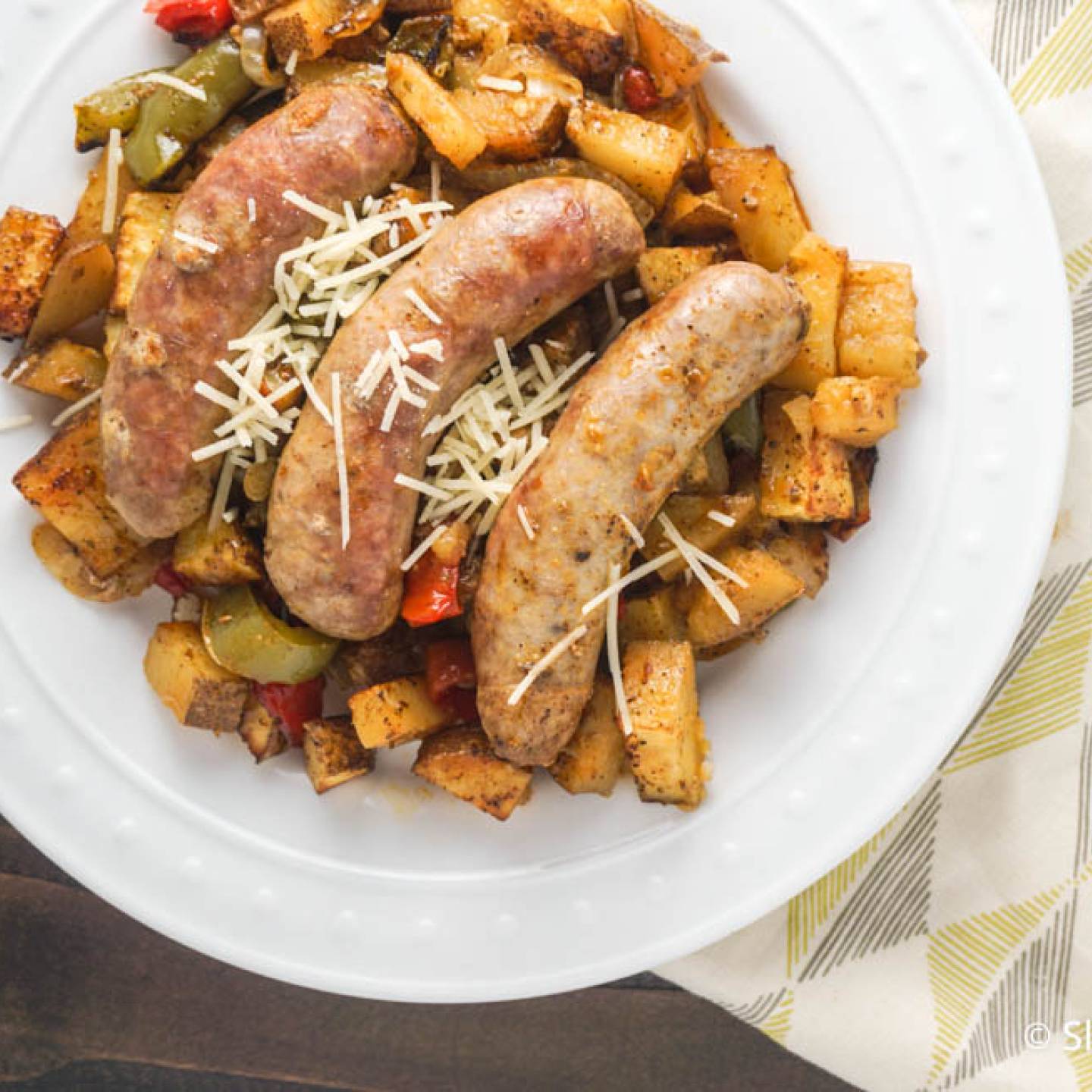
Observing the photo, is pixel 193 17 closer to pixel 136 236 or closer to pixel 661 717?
pixel 136 236

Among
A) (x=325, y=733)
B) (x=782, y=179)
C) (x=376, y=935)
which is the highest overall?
(x=782, y=179)

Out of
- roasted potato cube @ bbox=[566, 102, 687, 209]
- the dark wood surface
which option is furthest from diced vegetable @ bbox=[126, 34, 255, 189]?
the dark wood surface

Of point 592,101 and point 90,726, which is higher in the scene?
point 592,101

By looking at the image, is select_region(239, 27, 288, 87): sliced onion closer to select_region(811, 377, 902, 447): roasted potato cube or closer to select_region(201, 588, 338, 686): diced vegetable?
select_region(201, 588, 338, 686): diced vegetable

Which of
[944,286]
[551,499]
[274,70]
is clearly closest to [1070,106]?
[944,286]

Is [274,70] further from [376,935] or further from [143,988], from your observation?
[143,988]

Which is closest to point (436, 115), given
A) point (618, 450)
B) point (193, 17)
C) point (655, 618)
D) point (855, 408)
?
point (193, 17)
